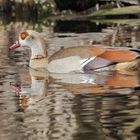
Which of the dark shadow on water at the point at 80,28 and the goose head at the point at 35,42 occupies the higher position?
the goose head at the point at 35,42

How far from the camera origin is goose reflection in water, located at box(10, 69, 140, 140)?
720 cm

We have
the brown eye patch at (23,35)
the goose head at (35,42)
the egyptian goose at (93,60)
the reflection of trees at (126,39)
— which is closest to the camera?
the egyptian goose at (93,60)

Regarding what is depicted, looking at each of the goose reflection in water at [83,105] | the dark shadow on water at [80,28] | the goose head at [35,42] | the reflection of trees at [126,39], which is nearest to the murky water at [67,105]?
the goose reflection in water at [83,105]

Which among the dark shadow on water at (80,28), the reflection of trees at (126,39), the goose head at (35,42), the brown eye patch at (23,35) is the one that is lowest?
the dark shadow on water at (80,28)

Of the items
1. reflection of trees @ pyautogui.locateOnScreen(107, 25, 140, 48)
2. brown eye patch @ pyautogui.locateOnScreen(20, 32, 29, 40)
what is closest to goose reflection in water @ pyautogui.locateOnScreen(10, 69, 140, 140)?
brown eye patch @ pyautogui.locateOnScreen(20, 32, 29, 40)

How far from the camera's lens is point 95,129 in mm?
7246

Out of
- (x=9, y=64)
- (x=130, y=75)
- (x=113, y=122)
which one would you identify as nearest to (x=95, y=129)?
(x=113, y=122)

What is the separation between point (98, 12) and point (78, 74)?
2131cm

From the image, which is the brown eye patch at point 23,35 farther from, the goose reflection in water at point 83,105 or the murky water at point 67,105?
the goose reflection in water at point 83,105

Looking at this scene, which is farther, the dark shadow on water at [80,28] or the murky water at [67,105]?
the dark shadow on water at [80,28]

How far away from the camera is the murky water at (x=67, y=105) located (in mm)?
7146

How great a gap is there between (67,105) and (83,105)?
198mm

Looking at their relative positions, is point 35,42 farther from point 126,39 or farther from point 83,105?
point 126,39

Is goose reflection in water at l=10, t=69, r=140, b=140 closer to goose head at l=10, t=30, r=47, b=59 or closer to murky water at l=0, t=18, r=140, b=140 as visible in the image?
murky water at l=0, t=18, r=140, b=140
